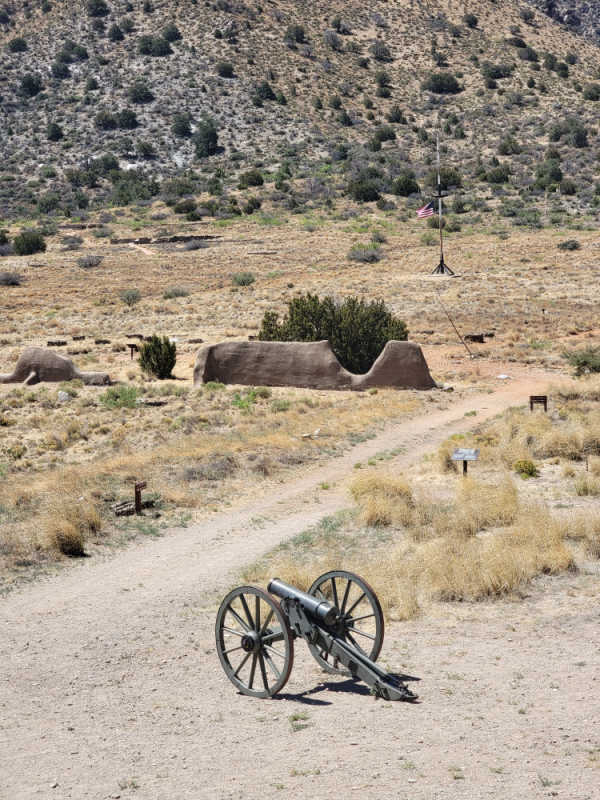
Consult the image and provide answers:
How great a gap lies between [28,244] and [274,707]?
55.8 metres

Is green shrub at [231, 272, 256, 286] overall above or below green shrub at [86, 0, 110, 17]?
below

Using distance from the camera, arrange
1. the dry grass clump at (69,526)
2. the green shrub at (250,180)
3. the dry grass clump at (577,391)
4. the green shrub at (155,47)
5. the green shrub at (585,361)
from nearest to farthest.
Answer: the dry grass clump at (69,526) → the dry grass clump at (577,391) → the green shrub at (585,361) → the green shrub at (250,180) → the green shrub at (155,47)

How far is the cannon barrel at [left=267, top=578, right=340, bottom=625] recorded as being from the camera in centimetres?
754

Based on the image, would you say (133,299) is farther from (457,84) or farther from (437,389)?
(457,84)

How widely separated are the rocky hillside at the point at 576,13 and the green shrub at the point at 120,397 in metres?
108

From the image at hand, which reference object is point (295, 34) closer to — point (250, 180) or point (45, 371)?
point (250, 180)

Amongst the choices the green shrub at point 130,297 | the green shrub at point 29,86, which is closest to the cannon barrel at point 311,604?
the green shrub at point 130,297

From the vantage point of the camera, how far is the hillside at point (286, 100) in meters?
76.9

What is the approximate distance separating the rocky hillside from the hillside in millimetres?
8862

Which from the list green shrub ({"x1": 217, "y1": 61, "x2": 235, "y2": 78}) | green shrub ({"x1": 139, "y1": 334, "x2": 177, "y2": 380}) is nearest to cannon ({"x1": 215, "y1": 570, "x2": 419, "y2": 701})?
green shrub ({"x1": 139, "y1": 334, "x2": 177, "y2": 380})

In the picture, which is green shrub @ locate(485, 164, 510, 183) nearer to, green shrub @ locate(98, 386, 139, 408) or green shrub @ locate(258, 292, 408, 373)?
green shrub @ locate(258, 292, 408, 373)

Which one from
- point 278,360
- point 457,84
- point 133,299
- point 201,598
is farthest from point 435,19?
point 201,598

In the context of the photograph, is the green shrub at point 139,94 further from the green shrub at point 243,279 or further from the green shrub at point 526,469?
the green shrub at point 526,469

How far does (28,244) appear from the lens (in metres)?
59.8
